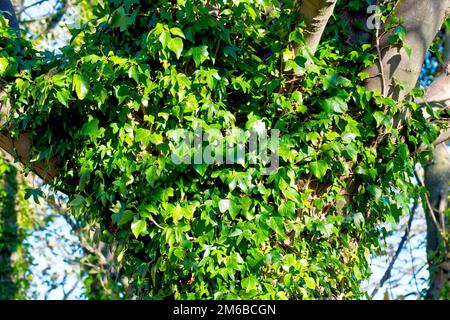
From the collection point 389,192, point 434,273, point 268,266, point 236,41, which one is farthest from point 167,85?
point 434,273

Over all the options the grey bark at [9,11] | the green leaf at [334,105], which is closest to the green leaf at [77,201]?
the grey bark at [9,11]

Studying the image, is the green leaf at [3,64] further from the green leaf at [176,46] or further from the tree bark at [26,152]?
the green leaf at [176,46]

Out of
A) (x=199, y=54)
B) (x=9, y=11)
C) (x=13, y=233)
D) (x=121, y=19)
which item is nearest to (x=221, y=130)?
(x=199, y=54)

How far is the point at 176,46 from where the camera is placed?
11.0 feet

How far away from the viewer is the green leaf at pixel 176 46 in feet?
11.0

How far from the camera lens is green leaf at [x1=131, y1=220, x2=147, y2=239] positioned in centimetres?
330

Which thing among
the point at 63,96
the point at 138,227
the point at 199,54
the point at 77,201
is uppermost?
the point at 199,54

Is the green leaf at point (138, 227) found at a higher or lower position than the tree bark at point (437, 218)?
lower

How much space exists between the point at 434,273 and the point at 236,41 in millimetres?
4330

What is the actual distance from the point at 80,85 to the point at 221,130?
776 mm

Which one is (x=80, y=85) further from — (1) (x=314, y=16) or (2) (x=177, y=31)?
(1) (x=314, y=16)

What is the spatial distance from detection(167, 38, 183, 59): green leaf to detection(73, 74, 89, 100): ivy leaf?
47 centimetres

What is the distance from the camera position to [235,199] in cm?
334

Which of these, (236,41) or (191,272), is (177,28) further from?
(191,272)
